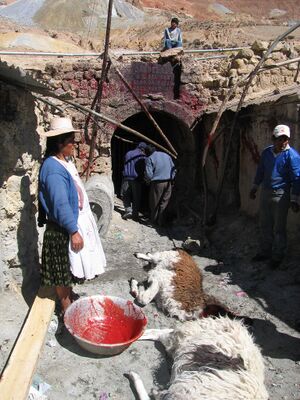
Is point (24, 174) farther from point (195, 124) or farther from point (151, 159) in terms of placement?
point (195, 124)

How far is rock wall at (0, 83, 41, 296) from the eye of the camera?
4.12 metres

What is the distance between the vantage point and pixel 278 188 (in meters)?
5.62

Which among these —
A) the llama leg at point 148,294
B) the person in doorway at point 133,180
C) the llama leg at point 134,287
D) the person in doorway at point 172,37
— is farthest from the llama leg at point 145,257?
the person in doorway at point 172,37

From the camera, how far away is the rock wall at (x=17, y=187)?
4.12 metres

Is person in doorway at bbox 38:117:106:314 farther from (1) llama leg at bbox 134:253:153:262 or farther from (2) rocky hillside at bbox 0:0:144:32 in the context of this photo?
(2) rocky hillside at bbox 0:0:144:32

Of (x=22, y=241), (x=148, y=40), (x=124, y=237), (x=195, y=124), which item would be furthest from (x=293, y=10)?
(x=22, y=241)

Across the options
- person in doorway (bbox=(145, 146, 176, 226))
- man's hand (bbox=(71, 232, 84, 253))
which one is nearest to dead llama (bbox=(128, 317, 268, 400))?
man's hand (bbox=(71, 232, 84, 253))

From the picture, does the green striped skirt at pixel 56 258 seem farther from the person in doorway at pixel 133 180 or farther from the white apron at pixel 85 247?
the person in doorway at pixel 133 180

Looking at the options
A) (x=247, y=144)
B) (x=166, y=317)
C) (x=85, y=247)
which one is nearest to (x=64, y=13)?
(x=247, y=144)

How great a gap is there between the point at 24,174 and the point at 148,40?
2358 cm

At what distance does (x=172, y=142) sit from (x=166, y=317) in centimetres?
636

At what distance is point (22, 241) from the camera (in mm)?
4500

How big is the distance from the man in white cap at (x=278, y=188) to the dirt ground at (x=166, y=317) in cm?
38

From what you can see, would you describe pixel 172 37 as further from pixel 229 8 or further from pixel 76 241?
pixel 229 8
